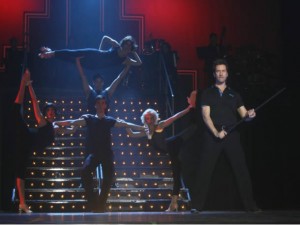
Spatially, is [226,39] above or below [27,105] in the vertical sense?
above

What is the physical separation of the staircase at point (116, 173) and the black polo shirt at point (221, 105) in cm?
230

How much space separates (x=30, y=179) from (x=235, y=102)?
3892 millimetres

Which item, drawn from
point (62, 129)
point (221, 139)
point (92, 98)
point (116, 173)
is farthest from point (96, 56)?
point (221, 139)

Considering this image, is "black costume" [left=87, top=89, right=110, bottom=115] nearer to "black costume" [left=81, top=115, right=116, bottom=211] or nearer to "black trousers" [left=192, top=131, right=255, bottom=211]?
"black costume" [left=81, top=115, right=116, bottom=211]

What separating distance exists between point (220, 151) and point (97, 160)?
1745 millimetres

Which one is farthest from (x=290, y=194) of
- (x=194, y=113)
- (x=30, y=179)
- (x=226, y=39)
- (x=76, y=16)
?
(x=76, y=16)

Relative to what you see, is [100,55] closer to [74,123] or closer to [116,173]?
[74,123]

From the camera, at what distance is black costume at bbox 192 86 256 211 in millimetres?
7348

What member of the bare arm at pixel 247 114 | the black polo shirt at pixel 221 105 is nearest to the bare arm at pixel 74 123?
the black polo shirt at pixel 221 105

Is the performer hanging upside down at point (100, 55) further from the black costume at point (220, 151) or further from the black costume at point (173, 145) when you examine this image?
the black costume at point (220, 151)

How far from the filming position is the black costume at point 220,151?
7348 millimetres

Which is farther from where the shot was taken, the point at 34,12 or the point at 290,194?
the point at 34,12

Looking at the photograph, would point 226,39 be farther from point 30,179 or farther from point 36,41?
point 30,179

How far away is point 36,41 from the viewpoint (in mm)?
14516
